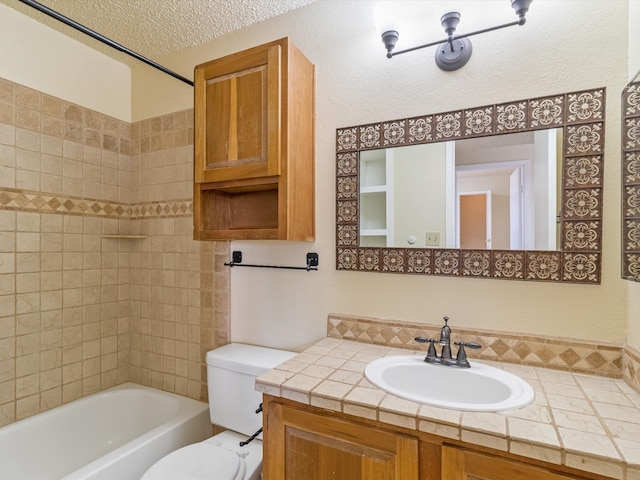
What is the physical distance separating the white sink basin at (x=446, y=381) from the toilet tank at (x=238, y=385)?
0.54 meters

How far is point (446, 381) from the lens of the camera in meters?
1.15

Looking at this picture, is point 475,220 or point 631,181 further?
point 475,220

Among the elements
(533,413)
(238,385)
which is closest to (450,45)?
A: (533,413)

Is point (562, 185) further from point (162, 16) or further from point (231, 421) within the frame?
point (162, 16)

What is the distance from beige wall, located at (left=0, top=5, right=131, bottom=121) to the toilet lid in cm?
194

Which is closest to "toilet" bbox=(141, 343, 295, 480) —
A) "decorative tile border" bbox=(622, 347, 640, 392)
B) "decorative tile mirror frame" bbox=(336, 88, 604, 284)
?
"decorative tile mirror frame" bbox=(336, 88, 604, 284)

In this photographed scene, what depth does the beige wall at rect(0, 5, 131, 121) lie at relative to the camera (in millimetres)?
1641

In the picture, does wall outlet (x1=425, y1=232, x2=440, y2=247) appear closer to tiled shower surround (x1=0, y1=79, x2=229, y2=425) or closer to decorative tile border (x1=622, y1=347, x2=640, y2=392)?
decorative tile border (x1=622, y1=347, x2=640, y2=392)

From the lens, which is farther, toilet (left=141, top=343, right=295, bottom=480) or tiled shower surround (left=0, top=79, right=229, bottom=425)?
tiled shower surround (left=0, top=79, right=229, bottom=425)

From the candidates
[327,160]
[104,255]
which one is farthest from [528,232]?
[104,255]

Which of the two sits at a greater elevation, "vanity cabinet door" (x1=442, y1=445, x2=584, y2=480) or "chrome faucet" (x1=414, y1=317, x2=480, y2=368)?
"chrome faucet" (x1=414, y1=317, x2=480, y2=368)

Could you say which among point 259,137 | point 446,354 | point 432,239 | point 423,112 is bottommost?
point 446,354

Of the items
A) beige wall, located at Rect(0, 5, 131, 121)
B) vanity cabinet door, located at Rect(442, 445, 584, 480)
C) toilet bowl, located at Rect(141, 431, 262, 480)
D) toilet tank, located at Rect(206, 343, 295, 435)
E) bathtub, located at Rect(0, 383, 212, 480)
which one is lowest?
bathtub, located at Rect(0, 383, 212, 480)

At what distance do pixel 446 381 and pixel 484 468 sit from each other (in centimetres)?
39
